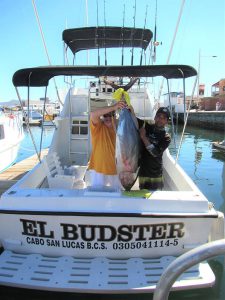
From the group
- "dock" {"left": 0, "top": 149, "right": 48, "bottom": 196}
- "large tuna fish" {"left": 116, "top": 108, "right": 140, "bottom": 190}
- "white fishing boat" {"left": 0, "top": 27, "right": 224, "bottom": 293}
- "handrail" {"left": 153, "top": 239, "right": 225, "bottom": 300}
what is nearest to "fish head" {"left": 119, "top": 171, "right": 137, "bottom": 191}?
"large tuna fish" {"left": 116, "top": 108, "right": 140, "bottom": 190}

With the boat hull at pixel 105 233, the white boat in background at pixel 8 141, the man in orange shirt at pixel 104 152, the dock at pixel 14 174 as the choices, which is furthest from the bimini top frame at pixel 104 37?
the white boat in background at pixel 8 141

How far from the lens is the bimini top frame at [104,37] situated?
277 inches

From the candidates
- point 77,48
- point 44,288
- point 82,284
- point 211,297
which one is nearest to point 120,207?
point 82,284

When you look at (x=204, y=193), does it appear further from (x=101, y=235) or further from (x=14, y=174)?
(x=101, y=235)

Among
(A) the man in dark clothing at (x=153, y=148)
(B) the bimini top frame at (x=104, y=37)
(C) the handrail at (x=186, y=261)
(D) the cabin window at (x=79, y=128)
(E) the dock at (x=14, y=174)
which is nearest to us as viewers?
(C) the handrail at (x=186, y=261)

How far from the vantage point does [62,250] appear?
11.8 feet

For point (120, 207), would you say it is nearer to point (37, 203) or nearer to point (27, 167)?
point (37, 203)

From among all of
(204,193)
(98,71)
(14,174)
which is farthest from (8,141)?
(98,71)

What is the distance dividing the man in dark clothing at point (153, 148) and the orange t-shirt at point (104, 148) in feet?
1.16

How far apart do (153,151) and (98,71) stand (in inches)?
44.9

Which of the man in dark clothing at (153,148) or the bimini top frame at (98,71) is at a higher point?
the bimini top frame at (98,71)

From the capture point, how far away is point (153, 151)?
3.78 meters

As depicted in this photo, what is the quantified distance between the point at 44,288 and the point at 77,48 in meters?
5.67

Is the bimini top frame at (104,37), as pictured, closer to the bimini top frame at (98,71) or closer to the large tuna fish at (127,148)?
the bimini top frame at (98,71)
